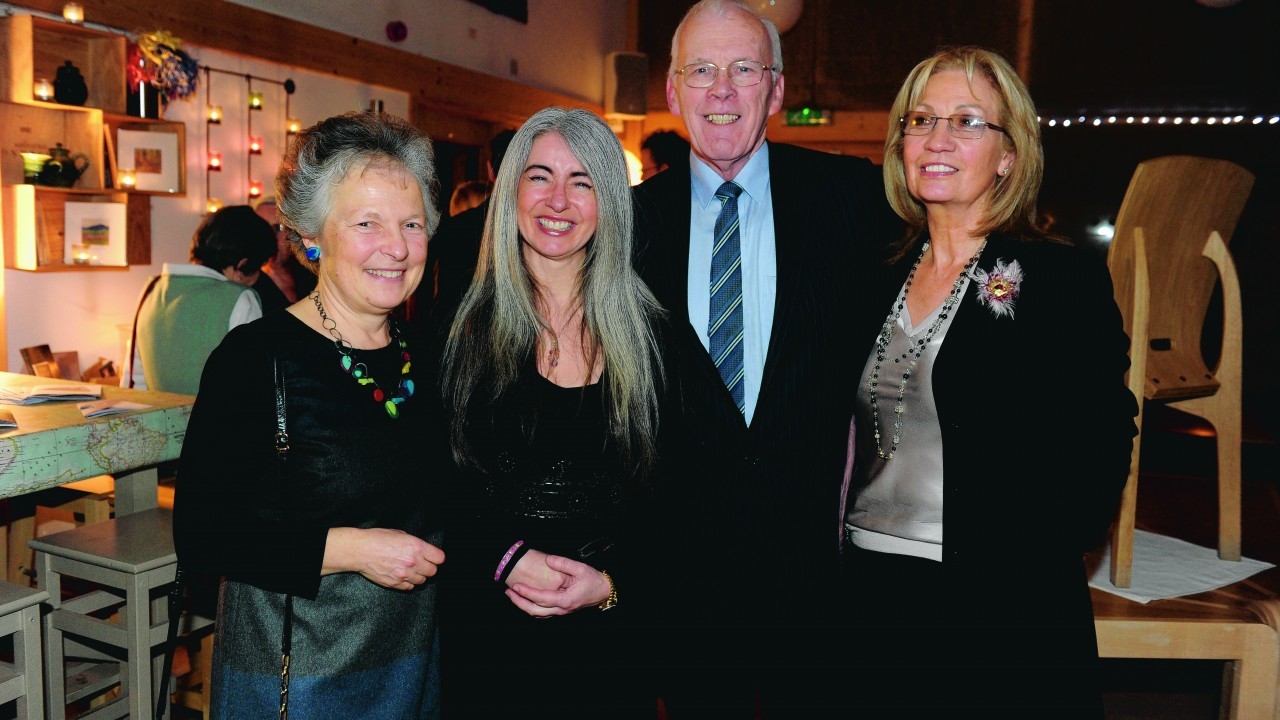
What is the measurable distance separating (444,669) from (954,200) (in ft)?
4.58

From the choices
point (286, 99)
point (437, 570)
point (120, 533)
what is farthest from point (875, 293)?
point (286, 99)

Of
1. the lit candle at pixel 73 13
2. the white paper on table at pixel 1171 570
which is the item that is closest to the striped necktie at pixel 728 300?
the white paper on table at pixel 1171 570

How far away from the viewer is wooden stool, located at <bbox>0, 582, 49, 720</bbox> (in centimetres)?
220

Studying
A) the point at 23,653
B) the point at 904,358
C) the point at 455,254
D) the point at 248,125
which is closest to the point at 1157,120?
the point at 248,125

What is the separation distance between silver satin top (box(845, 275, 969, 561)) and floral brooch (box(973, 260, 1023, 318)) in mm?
40

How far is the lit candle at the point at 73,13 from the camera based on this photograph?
446 centimetres

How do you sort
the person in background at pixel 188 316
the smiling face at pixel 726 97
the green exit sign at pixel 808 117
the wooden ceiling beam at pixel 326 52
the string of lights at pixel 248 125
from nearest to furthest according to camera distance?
the smiling face at pixel 726 97, the person in background at pixel 188 316, the wooden ceiling beam at pixel 326 52, the string of lights at pixel 248 125, the green exit sign at pixel 808 117

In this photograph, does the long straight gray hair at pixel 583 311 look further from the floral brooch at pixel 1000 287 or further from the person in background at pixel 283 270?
the person in background at pixel 283 270

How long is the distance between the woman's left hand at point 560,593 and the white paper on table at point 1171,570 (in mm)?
1630

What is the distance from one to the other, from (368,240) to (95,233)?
3886 millimetres

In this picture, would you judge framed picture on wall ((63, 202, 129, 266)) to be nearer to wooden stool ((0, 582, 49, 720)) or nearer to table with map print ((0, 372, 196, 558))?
table with map print ((0, 372, 196, 558))

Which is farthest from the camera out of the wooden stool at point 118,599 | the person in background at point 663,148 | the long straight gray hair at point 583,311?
the person in background at point 663,148

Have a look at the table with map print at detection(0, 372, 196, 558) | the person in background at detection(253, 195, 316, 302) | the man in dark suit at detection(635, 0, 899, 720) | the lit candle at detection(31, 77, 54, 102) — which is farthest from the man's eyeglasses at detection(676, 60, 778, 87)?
the lit candle at detection(31, 77, 54, 102)

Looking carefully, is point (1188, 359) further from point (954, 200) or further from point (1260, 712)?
point (954, 200)
